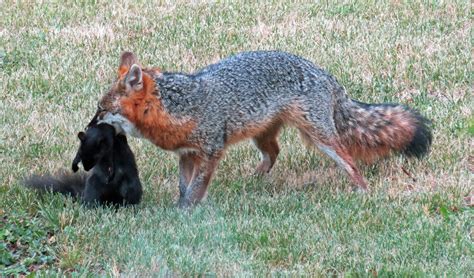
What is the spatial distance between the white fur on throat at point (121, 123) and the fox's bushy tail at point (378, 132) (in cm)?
203

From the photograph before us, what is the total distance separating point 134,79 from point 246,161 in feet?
7.07

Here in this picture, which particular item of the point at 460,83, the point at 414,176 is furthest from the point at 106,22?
the point at 414,176

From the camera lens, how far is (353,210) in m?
7.45

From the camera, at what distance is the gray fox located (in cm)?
759

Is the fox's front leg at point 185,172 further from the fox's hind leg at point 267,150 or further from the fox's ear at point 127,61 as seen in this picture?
the fox's hind leg at point 267,150

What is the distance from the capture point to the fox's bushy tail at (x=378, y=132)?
8516mm

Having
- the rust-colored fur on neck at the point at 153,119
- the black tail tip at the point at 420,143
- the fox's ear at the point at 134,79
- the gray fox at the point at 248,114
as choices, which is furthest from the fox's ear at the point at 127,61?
the black tail tip at the point at 420,143

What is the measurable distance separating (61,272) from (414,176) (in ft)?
12.1

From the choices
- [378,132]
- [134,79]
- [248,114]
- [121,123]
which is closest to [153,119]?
[121,123]

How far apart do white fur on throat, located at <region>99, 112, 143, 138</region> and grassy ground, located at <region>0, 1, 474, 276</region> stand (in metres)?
0.67

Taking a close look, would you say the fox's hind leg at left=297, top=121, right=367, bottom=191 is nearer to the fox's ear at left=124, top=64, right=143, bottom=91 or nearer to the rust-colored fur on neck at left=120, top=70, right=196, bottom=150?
the rust-colored fur on neck at left=120, top=70, right=196, bottom=150

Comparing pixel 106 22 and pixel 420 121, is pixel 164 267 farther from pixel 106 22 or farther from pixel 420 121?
pixel 106 22

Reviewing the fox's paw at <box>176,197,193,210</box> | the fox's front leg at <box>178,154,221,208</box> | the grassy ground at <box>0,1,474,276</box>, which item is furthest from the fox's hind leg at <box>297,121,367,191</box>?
the fox's paw at <box>176,197,193,210</box>

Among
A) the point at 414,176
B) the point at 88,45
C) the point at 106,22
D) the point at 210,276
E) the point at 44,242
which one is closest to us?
the point at 210,276
